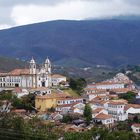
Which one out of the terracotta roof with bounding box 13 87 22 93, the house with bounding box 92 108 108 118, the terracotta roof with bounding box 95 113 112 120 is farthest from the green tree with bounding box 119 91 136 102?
the terracotta roof with bounding box 13 87 22 93

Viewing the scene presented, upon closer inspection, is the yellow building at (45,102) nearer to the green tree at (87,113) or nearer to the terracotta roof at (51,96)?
the terracotta roof at (51,96)

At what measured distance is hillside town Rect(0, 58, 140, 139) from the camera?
3538cm

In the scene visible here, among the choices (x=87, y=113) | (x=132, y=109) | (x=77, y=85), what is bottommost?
(x=87, y=113)

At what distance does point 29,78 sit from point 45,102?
6.26 metres

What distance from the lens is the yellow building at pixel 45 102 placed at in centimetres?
3794

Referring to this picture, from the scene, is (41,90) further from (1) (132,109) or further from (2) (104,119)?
(2) (104,119)

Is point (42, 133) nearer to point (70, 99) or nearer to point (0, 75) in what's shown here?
point (70, 99)

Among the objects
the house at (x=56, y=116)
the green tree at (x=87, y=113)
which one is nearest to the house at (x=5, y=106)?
the house at (x=56, y=116)

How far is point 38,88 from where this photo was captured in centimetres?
4234

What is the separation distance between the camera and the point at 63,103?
39688mm

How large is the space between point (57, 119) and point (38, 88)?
274 inches

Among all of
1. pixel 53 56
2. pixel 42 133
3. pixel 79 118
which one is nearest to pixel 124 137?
pixel 42 133

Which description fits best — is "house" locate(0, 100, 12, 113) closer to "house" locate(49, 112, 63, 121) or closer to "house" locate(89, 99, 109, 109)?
"house" locate(49, 112, 63, 121)

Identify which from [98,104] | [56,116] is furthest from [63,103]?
[56,116]
